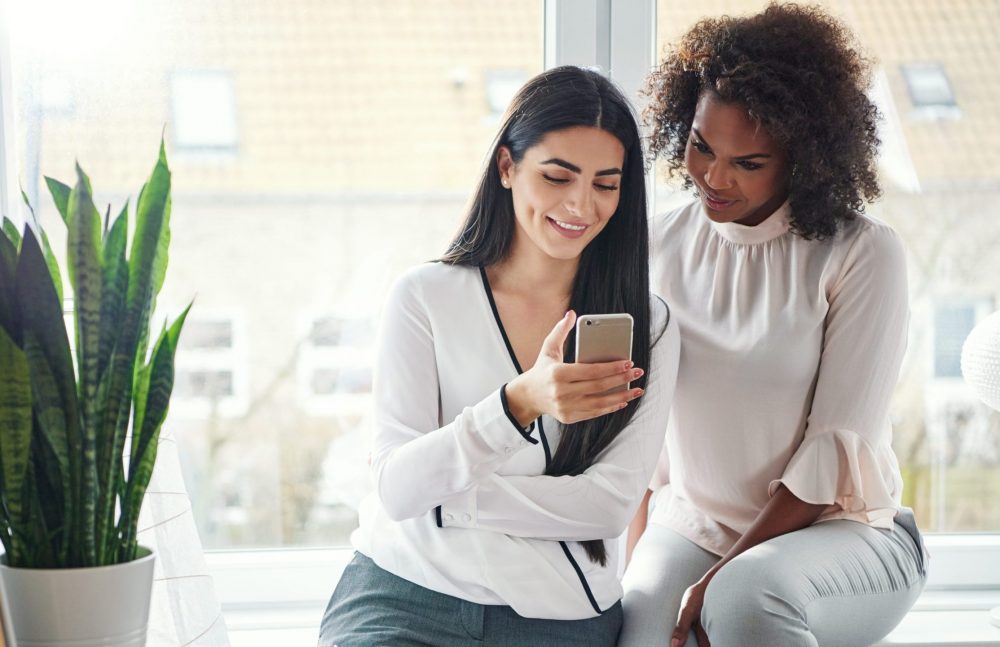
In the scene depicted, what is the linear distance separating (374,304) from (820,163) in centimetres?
102

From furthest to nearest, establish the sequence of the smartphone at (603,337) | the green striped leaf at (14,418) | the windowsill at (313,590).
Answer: the windowsill at (313,590)
the smartphone at (603,337)
the green striped leaf at (14,418)

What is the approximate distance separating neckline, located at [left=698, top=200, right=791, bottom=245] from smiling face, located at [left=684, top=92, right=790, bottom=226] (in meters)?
0.03

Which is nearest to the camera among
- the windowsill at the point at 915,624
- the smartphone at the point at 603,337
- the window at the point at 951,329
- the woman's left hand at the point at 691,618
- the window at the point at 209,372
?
the smartphone at the point at 603,337

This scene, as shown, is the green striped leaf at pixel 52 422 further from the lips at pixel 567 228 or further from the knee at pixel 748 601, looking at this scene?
the knee at pixel 748 601

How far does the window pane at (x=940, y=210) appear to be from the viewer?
2.39 meters

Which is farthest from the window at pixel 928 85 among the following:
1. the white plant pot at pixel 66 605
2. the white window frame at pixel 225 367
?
the white plant pot at pixel 66 605

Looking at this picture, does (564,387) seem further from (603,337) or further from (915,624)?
(915,624)

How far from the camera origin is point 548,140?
1.74m

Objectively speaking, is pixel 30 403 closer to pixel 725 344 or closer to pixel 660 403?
pixel 660 403

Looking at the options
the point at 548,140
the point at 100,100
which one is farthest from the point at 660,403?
the point at 100,100

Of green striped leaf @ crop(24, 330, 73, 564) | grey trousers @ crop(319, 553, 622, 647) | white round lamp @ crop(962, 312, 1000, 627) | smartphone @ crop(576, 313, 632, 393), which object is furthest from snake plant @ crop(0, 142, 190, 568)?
white round lamp @ crop(962, 312, 1000, 627)

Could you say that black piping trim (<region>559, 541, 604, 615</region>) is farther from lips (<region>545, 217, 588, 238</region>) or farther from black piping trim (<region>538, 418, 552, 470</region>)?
lips (<region>545, 217, 588, 238</region>)

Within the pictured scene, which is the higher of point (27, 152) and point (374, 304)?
point (27, 152)

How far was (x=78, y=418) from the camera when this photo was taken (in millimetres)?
1327
